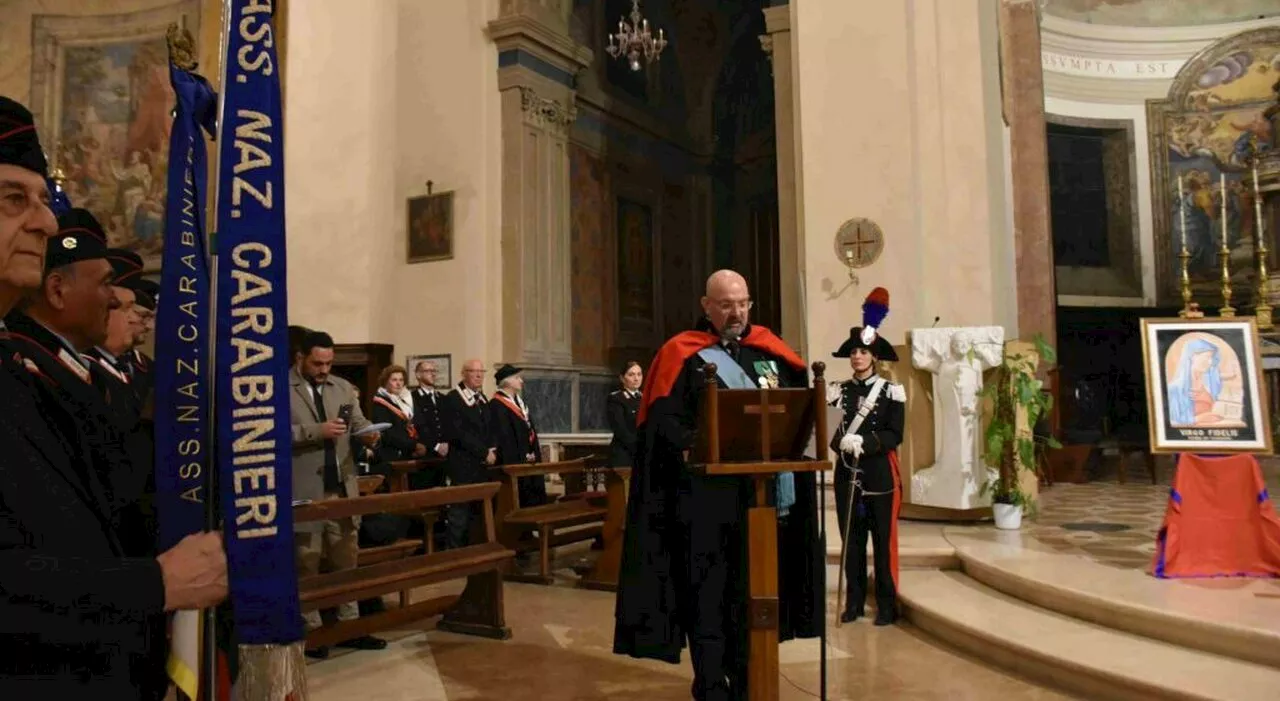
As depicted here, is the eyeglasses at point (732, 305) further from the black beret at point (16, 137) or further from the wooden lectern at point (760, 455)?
the black beret at point (16, 137)

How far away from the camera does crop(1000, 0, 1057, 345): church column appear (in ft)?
39.5

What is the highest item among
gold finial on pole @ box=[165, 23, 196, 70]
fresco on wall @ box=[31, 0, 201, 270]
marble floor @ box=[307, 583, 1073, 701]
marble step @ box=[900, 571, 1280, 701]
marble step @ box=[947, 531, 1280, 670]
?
fresco on wall @ box=[31, 0, 201, 270]

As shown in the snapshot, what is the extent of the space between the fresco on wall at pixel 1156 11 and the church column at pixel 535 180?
10056mm

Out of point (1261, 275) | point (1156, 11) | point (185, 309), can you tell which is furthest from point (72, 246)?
point (1156, 11)

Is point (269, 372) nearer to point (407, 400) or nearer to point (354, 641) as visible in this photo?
point (354, 641)

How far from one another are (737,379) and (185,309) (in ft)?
7.08

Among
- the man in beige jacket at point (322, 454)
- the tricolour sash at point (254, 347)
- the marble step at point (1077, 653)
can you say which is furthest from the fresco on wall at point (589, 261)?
the tricolour sash at point (254, 347)

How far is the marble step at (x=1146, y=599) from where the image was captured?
4008 millimetres

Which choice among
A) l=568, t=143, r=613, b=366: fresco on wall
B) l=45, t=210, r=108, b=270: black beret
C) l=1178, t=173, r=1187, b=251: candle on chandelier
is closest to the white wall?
l=568, t=143, r=613, b=366: fresco on wall

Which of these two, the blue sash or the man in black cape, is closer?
the man in black cape

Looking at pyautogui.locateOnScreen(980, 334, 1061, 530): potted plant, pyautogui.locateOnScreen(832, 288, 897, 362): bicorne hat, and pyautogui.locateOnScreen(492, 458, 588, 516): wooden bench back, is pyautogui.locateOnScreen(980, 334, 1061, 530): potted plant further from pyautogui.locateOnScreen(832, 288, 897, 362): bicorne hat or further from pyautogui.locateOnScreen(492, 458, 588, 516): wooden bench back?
pyautogui.locateOnScreen(492, 458, 588, 516): wooden bench back

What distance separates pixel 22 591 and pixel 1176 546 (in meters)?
5.47

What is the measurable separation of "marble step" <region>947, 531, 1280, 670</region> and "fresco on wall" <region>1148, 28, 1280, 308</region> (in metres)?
13.0

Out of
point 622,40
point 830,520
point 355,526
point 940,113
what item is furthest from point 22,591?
point 622,40
